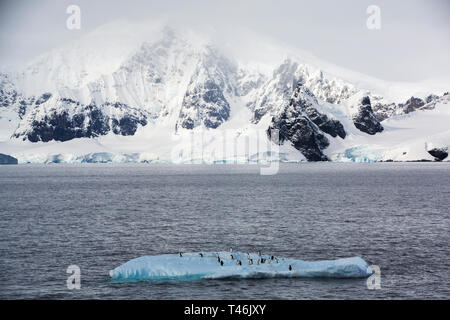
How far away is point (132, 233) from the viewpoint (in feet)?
260

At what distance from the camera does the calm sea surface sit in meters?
50.6

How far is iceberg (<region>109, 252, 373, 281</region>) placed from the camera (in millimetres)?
53656

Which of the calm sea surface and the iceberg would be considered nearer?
the calm sea surface

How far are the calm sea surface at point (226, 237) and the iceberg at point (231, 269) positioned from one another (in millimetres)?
1088

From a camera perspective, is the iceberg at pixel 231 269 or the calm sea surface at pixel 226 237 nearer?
the calm sea surface at pixel 226 237

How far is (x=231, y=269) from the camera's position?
5425 cm

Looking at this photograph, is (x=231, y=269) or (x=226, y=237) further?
(x=226, y=237)

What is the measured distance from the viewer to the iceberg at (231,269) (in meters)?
53.7

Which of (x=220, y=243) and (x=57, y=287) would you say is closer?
(x=57, y=287)

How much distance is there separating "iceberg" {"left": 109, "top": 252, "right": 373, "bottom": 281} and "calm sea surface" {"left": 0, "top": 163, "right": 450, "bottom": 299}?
3.57 ft

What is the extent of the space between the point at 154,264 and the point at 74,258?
39.9 ft

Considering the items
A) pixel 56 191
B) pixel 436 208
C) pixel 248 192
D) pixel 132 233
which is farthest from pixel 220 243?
pixel 56 191

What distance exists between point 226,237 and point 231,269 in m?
21.8
